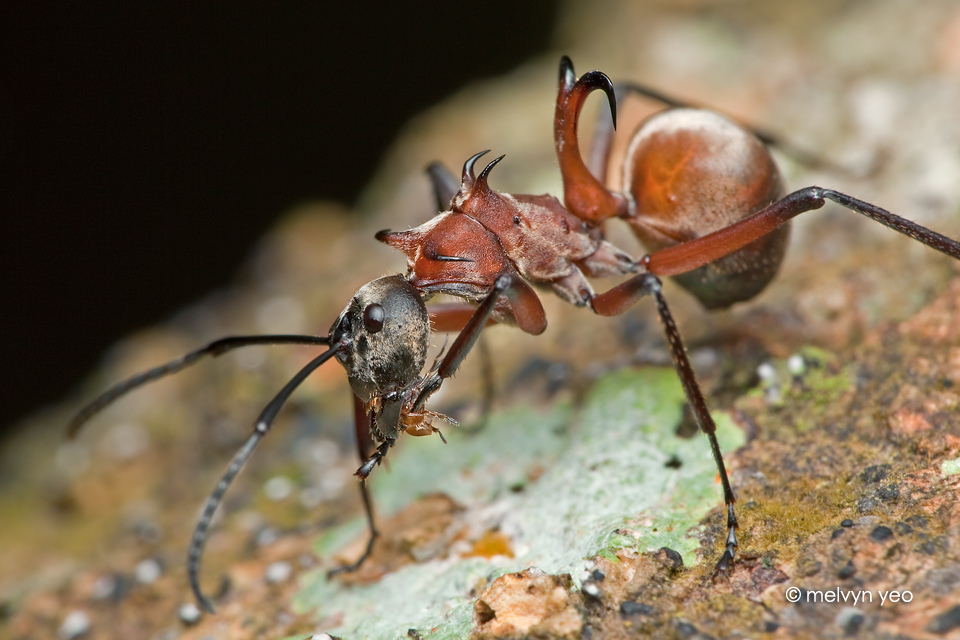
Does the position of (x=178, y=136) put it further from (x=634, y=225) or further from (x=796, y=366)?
(x=796, y=366)

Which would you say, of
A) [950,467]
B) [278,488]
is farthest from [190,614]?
[950,467]

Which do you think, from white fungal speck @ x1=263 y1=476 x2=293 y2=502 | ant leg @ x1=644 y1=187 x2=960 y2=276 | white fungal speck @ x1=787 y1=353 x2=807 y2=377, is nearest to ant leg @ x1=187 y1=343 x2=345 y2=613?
white fungal speck @ x1=263 y1=476 x2=293 y2=502

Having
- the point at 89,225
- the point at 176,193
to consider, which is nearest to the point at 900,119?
the point at 176,193

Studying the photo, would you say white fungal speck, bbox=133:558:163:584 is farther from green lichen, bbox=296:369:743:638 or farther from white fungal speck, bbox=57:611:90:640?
green lichen, bbox=296:369:743:638

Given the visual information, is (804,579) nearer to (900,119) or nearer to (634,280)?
(634,280)

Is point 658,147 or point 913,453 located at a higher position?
point 658,147
